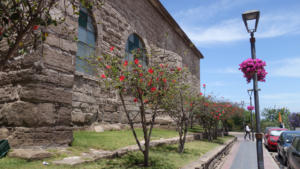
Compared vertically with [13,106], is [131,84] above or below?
above

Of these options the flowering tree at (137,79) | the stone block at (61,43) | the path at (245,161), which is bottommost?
the path at (245,161)

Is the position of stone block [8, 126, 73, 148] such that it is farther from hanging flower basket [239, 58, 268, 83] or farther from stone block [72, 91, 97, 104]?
hanging flower basket [239, 58, 268, 83]

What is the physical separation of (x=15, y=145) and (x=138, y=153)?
3.09 m

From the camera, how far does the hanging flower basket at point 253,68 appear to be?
604cm

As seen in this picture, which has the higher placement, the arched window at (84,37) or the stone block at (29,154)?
the arched window at (84,37)

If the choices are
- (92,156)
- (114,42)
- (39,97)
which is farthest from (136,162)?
(114,42)

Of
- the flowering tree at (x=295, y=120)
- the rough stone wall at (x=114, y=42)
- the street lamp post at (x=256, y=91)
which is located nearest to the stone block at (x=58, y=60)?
the rough stone wall at (x=114, y=42)

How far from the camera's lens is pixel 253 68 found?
19.7 ft

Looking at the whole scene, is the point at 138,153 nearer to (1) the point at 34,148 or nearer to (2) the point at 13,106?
(1) the point at 34,148

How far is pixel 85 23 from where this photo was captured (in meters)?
9.72

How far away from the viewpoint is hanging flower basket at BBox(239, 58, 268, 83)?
6039 millimetres

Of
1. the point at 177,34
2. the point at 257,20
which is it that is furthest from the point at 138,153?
the point at 177,34

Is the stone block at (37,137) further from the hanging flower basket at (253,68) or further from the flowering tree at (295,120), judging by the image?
the flowering tree at (295,120)

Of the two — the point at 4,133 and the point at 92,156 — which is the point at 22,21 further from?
the point at 4,133
